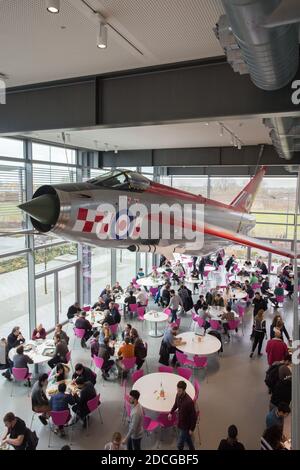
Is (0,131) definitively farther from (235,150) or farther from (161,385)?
(235,150)

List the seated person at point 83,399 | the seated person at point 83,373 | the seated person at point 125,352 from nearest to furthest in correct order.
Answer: the seated person at point 83,399 → the seated person at point 83,373 → the seated person at point 125,352

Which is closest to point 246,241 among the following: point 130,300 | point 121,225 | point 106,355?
point 121,225

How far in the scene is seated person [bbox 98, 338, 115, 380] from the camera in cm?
873

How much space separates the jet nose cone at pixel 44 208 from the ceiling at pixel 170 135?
11.8ft

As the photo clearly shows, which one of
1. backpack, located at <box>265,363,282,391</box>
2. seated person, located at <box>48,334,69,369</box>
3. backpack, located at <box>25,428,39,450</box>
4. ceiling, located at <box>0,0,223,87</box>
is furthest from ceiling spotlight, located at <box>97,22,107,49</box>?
seated person, located at <box>48,334,69,369</box>

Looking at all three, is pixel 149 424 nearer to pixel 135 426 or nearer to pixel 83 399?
pixel 135 426

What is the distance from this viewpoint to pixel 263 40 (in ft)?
7.19

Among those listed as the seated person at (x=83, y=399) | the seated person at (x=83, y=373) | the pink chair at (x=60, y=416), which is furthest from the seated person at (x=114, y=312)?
the pink chair at (x=60, y=416)

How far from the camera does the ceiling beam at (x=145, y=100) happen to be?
13.7 feet

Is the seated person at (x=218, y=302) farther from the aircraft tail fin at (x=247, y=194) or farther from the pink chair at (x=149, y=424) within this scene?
the pink chair at (x=149, y=424)

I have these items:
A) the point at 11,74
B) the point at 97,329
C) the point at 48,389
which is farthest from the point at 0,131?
the point at 97,329

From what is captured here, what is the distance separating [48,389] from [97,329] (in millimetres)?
3867

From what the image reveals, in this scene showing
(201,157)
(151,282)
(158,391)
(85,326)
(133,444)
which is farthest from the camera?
(151,282)

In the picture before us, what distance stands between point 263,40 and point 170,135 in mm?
7433
